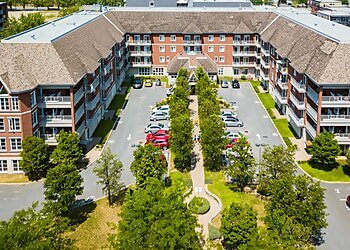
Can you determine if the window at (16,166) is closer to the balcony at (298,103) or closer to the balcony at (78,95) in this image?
the balcony at (78,95)

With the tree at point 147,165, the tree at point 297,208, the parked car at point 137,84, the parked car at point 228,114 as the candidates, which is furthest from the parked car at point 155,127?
the tree at point 297,208

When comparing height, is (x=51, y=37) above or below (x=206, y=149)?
above

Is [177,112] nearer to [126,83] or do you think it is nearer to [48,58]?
[48,58]

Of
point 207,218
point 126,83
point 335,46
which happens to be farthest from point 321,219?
point 126,83

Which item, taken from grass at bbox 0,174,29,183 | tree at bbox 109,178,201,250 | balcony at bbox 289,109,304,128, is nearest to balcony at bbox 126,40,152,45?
balcony at bbox 289,109,304,128

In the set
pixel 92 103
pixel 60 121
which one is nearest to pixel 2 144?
pixel 60 121

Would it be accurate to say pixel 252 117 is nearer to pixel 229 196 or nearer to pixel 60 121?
pixel 229 196
